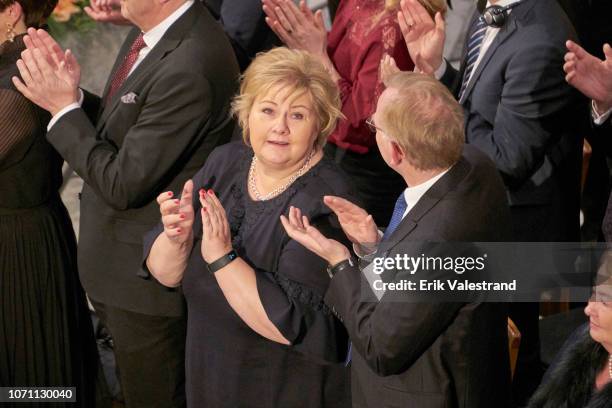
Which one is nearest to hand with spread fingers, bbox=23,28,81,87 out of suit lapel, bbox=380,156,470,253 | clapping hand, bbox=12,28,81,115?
clapping hand, bbox=12,28,81,115

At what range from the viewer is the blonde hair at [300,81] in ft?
10.2

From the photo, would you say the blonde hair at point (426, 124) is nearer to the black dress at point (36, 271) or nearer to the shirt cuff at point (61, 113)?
the shirt cuff at point (61, 113)

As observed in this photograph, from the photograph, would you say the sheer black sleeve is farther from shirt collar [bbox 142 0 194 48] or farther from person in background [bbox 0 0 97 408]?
shirt collar [bbox 142 0 194 48]

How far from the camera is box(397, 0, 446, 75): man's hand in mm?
3691

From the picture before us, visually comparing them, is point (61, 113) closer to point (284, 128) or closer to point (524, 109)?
point (284, 128)

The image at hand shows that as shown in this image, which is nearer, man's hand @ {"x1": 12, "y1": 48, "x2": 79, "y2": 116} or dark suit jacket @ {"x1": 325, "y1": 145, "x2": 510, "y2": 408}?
dark suit jacket @ {"x1": 325, "y1": 145, "x2": 510, "y2": 408}

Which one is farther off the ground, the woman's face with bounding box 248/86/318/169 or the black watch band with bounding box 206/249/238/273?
the woman's face with bounding box 248/86/318/169

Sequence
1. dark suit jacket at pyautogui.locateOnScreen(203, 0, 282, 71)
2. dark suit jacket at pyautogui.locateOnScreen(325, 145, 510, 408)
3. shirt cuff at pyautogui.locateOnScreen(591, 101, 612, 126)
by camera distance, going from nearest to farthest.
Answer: dark suit jacket at pyautogui.locateOnScreen(325, 145, 510, 408)
shirt cuff at pyautogui.locateOnScreen(591, 101, 612, 126)
dark suit jacket at pyautogui.locateOnScreen(203, 0, 282, 71)

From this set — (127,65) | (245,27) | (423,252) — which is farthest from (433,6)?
(423,252)

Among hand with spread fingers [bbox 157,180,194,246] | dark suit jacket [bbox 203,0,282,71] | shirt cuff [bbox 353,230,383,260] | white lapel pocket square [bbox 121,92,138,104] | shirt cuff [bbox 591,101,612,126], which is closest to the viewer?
shirt cuff [bbox 353,230,383,260]

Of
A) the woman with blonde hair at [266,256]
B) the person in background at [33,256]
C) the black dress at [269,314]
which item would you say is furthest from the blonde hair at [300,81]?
the person in background at [33,256]

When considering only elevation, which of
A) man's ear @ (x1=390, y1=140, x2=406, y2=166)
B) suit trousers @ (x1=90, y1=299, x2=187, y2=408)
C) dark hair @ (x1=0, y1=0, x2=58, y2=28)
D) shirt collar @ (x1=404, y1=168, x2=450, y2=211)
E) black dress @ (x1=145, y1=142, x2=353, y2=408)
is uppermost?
dark hair @ (x1=0, y1=0, x2=58, y2=28)

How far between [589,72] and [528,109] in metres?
0.25

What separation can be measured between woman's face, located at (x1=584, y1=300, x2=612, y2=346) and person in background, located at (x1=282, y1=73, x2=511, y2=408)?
24 cm
